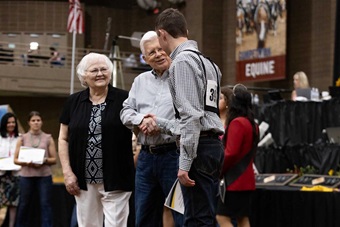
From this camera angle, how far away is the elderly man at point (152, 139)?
6.41 meters

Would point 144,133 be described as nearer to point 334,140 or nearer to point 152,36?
point 152,36

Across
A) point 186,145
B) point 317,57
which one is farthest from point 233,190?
point 317,57

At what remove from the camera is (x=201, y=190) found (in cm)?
538

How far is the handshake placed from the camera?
6.19m

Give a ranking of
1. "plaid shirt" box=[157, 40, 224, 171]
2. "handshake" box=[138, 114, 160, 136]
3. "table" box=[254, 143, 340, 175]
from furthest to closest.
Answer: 1. "table" box=[254, 143, 340, 175]
2. "handshake" box=[138, 114, 160, 136]
3. "plaid shirt" box=[157, 40, 224, 171]

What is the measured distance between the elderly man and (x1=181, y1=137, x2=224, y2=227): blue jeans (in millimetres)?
906

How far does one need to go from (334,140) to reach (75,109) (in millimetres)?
7763

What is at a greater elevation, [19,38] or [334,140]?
[19,38]

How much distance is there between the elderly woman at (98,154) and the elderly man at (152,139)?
15cm

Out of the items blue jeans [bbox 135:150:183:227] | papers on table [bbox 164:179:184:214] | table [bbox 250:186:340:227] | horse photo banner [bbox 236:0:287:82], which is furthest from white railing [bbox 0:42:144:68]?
papers on table [bbox 164:179:184:214]

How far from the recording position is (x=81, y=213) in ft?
22.2

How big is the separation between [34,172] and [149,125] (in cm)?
571

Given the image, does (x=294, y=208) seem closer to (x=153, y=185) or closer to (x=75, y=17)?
(x=153, y=185)

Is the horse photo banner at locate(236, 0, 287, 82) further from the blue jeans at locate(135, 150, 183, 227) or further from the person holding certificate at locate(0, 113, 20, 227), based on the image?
the blue jeans at locate(135, 150, 183, 227)
